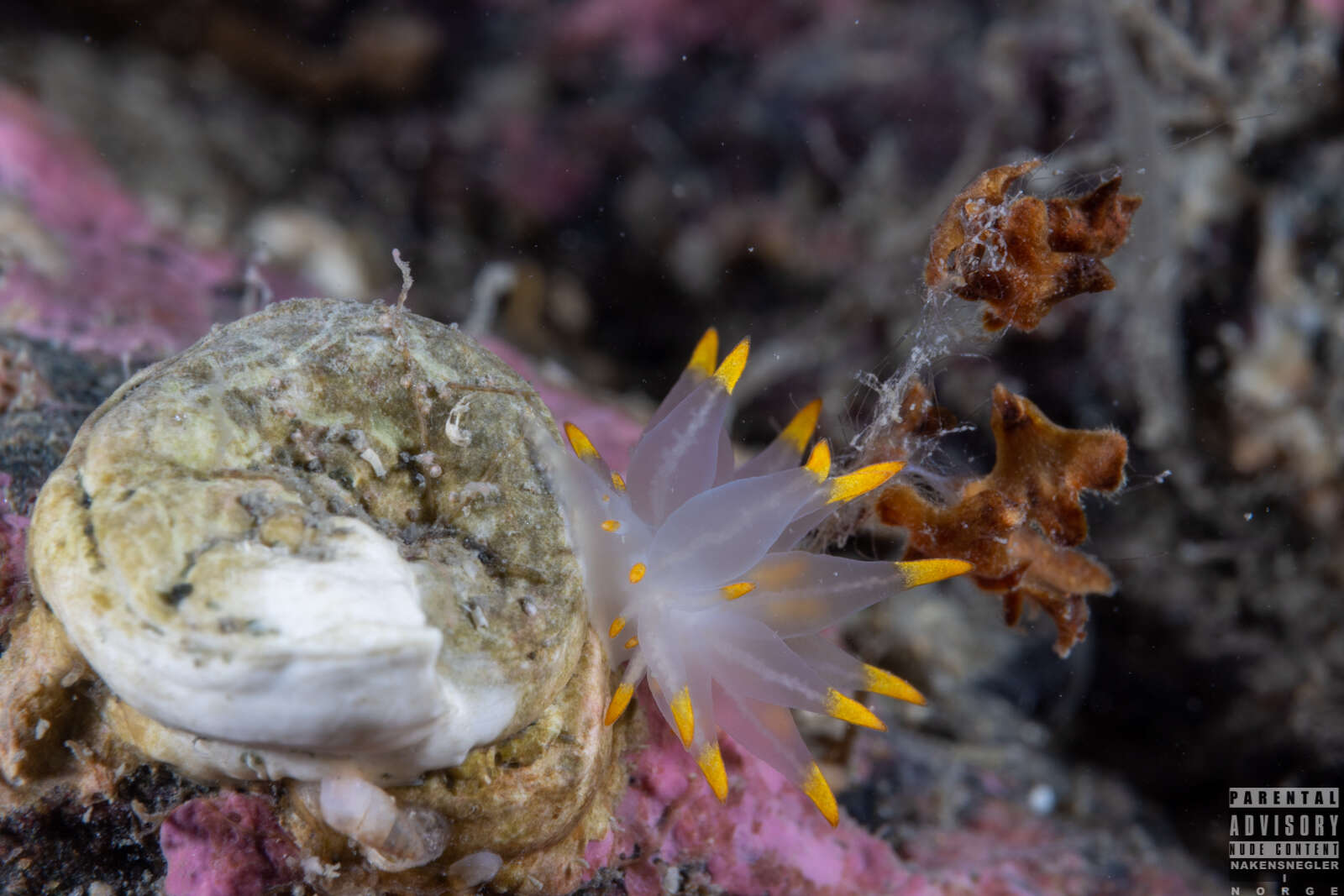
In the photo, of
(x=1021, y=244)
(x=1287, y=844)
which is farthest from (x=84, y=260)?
(x=1287, y=844)

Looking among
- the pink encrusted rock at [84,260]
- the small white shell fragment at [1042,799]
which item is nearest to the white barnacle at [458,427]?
the pink encrusted rock at [84,260]

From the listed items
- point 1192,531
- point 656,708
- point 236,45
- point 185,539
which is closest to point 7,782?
point 185,539

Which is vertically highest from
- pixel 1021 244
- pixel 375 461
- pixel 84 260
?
pixel 84 260

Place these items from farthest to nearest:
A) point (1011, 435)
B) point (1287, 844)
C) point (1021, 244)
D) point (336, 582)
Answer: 1. point (1287, 844)
2. point (1011, 435)
3. point (1021, 244)
4. point (336, 582)

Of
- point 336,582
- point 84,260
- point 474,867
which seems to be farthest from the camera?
point 84,260

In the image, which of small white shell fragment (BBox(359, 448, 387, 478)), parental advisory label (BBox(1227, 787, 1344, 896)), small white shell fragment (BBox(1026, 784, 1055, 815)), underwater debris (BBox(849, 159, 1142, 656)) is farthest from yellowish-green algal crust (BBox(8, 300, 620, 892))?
parental advisory label (BBox(1227, 787, 1344, 896))

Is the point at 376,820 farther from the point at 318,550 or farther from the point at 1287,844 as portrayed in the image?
the point at 1287,844
